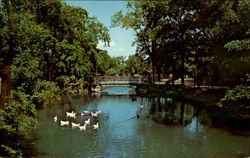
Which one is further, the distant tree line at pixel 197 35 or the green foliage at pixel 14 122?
the distant tree line at pixel 197 35

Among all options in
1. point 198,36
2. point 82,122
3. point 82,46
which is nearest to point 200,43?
point 198,36

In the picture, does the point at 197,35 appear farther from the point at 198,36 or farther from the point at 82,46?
the point at 82,46

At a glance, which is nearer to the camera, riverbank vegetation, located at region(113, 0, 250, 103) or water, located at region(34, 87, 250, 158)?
water, located at region(34, 87, 250, 158)

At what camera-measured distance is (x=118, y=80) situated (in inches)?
2333

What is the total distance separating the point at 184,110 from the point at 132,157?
766 inches

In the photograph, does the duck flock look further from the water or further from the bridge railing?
the bridge railing

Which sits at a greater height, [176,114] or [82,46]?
[82,46]

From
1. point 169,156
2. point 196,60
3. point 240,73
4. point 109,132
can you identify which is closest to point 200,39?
point 196,60

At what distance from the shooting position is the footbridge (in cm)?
5762

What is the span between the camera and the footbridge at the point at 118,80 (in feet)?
189

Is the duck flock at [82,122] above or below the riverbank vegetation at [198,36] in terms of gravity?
below

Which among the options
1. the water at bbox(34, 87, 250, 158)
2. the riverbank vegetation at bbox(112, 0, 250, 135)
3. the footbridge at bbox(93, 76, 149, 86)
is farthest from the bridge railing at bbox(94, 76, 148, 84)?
the water at bbox(34, 87, 250, 158)

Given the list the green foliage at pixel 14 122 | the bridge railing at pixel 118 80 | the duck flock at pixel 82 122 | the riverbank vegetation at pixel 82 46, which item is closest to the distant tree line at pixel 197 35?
the riverbank vegetation at pixel 82 46

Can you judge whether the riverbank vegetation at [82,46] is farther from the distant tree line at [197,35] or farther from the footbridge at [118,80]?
the footbridge at [118,80]
